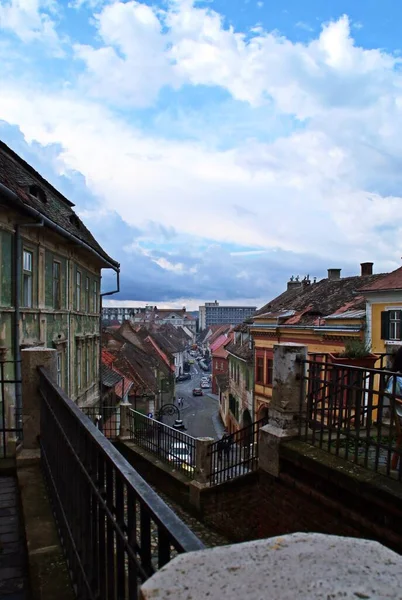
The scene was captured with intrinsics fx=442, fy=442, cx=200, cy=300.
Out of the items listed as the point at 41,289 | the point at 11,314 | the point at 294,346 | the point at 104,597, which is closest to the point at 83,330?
the point at 41,289

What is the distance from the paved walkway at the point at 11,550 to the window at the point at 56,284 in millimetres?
10459

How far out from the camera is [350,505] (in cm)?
529

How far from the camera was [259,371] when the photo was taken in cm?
2806

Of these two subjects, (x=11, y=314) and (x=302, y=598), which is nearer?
(x=302, y=598)

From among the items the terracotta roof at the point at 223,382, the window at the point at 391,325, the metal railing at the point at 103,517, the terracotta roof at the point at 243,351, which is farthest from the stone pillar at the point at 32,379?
the terracotta roof at the point at 223,382

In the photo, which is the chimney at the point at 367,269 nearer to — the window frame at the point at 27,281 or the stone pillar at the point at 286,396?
the window frame at the point at 27,281

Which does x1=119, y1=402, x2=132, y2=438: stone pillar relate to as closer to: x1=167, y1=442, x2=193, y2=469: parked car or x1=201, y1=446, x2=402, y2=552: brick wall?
x1=167, y1=442, x2=193, y2=469: parked car

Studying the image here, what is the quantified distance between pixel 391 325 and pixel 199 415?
34.9 m

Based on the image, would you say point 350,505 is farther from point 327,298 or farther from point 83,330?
point 327,298

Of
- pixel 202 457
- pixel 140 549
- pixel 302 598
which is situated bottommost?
pixel 202 457

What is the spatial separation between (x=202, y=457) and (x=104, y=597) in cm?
877

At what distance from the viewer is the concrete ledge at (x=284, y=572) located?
103 centimetres

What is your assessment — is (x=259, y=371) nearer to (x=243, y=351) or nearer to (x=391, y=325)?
(x=243, y=351)

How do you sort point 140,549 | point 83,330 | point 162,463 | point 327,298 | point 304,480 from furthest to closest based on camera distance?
1. point 327,298
2. point 83,330
3. point 162,463
4. point 304,480
5. point 140,549
